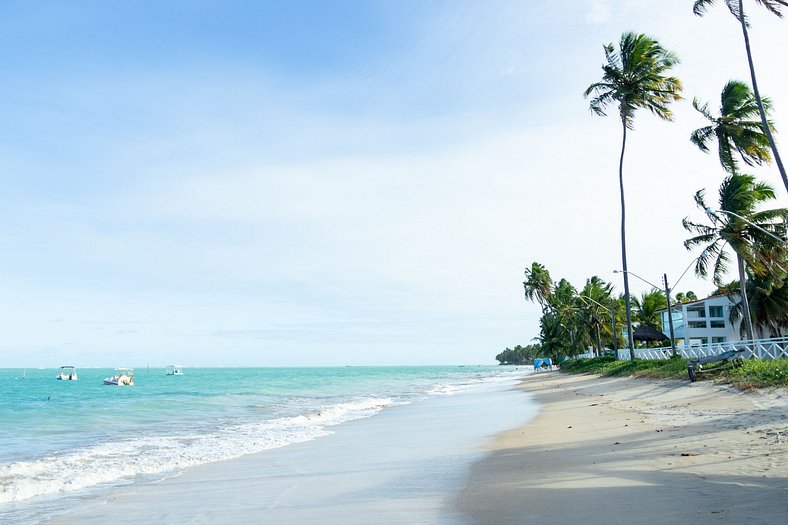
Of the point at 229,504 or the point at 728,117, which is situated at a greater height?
the point at 728,117

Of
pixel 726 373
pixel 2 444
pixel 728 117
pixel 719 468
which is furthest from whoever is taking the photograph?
pixel 728 117

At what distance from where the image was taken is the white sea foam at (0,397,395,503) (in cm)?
1127

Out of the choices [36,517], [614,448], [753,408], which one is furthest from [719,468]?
[36,517]

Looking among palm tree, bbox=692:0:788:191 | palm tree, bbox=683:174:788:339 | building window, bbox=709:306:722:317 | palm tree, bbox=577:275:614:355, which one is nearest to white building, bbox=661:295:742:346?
building window, bbox=709:306:722:317

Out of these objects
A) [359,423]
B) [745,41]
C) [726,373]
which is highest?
[745,41]

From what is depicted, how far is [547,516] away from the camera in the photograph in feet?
20.9

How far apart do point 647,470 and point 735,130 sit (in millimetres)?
28963

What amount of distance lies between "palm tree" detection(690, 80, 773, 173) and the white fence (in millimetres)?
9667

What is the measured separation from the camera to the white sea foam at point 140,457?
11.3 m

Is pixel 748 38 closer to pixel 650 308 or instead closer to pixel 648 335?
pixel 648 335

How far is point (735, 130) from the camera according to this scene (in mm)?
31031

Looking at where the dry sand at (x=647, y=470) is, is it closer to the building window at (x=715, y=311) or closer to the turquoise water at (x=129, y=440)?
the turquoise water at (x=129, y=440)

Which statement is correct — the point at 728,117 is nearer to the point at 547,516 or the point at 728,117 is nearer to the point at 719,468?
the point at 719,468

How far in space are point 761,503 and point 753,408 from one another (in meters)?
8.63
